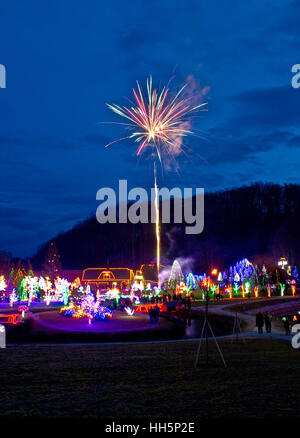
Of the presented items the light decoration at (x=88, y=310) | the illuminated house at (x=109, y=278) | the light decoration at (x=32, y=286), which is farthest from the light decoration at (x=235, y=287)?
the light decoration at (x=88, y=310)

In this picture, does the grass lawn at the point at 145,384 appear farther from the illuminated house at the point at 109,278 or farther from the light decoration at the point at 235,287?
the illuminated house at the point at 109,278

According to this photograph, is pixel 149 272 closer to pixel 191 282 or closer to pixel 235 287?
pixel 191 282

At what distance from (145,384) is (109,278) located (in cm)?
8748

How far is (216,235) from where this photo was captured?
165 meters

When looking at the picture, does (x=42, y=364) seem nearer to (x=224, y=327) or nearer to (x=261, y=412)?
(x=261, y=412)

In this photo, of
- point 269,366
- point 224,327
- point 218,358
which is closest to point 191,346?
point 218,358

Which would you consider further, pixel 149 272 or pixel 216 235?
pixel 216 235

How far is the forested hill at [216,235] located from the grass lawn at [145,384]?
122753mm

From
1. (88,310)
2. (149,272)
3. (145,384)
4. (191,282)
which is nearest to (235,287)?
(191,282)

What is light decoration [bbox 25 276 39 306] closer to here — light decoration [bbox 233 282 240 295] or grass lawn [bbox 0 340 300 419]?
light decoration [bbox 233 282 240 295]

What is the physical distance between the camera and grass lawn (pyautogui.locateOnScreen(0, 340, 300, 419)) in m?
8.85

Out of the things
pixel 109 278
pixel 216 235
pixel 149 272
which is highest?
pixel 216 235

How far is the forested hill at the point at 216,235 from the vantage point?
15375 cm
